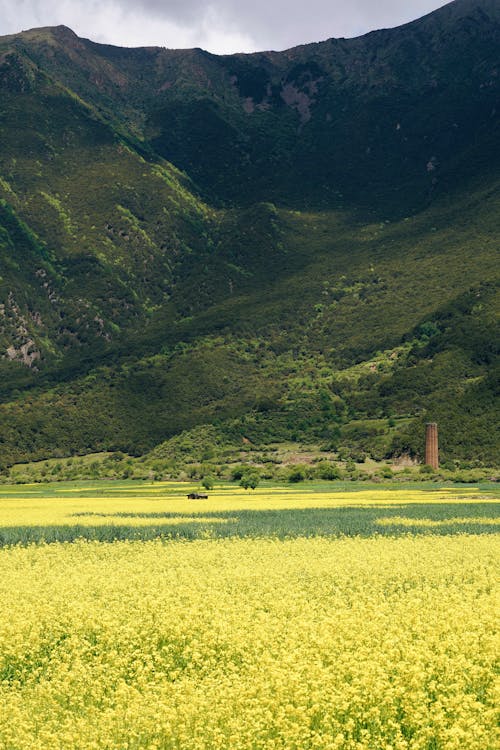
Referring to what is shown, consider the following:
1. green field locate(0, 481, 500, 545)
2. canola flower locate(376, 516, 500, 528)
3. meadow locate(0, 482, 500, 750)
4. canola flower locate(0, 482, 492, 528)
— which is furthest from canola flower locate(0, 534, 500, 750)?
canola flower locate(0, 482, 492, 528)

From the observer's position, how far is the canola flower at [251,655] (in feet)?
50.4

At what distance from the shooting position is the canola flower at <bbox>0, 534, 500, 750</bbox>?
605 inches

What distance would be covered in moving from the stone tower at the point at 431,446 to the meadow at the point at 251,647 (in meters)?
105

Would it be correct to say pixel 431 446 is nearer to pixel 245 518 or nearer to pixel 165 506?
pixel 165 506

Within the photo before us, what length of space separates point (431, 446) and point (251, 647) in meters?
129

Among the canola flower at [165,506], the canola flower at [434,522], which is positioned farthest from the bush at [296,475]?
the canola flower at [434,522]

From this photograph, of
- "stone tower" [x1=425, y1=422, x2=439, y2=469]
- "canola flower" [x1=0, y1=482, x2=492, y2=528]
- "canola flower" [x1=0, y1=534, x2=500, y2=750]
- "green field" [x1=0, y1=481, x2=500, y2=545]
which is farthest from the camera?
"stone tower" [x1=425, y1=422, x2=439, y2=469]

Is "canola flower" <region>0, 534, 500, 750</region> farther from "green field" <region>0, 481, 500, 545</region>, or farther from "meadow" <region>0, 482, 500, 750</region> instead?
"green field" <region>0, 481, 500, 545</region>

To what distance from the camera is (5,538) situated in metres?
47.5

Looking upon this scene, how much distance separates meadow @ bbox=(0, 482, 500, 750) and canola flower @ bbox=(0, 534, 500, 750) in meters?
0.06

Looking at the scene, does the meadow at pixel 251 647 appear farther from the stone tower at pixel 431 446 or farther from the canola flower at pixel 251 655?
the stone tower at pixel 431 446

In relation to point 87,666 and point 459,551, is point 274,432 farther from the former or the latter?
point 87,666

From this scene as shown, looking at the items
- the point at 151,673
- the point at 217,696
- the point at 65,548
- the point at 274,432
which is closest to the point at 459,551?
the point at 65,548

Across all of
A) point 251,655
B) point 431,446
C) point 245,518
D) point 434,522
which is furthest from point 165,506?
point 431,446
